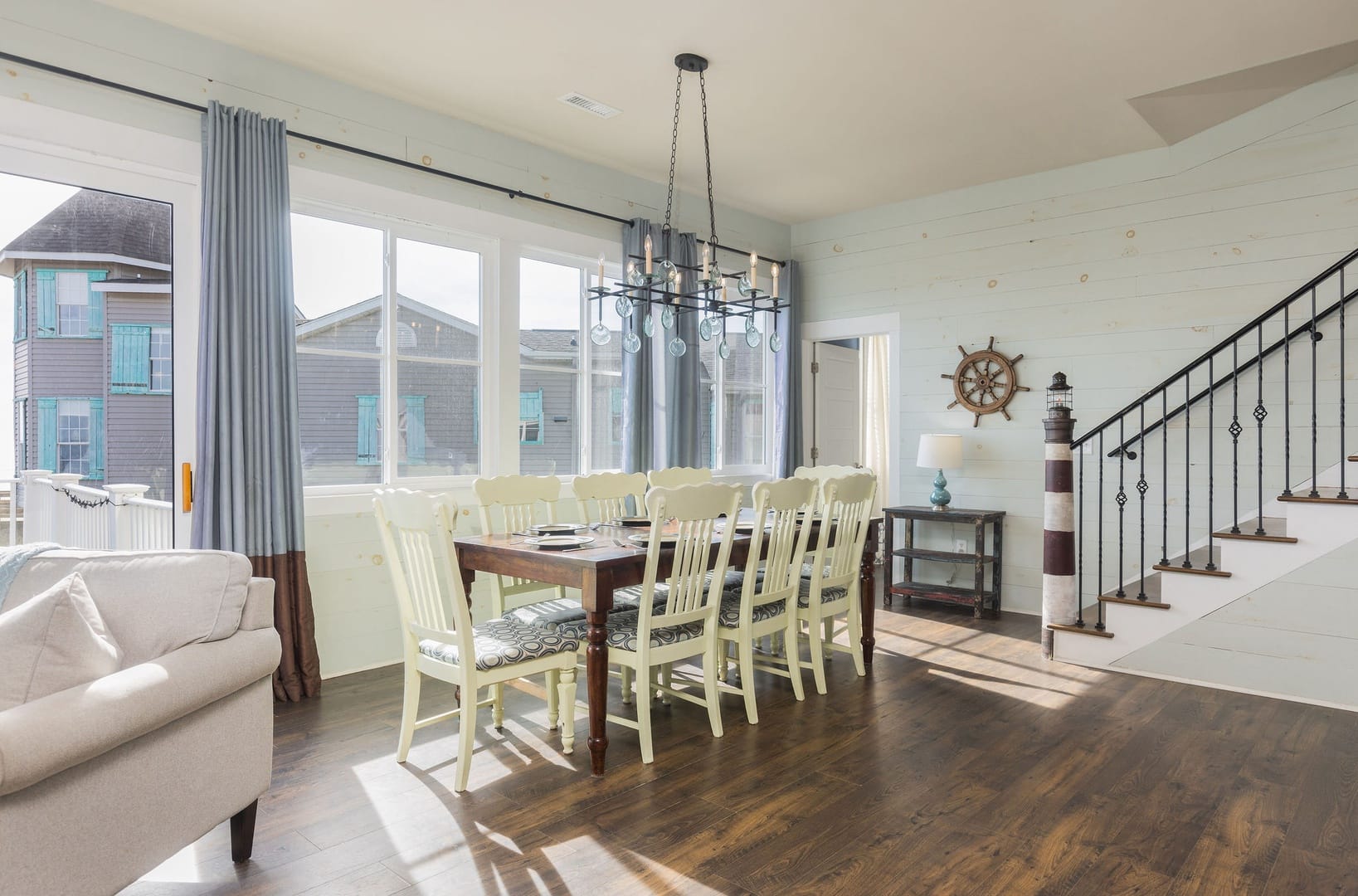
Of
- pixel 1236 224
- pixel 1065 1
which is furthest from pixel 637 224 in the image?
pixel 1236 224

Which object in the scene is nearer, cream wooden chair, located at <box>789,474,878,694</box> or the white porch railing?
the white porch railing

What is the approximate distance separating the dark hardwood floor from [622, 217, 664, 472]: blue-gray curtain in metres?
1.97

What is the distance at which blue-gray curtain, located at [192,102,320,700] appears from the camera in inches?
142

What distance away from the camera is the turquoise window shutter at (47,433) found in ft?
10.6

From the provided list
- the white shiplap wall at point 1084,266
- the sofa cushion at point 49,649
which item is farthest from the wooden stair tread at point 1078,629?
the sofa cushion at point 49,649

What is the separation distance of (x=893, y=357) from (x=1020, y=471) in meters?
1.26

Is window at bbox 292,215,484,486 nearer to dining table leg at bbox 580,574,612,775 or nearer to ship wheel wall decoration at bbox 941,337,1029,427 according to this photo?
dining table leg at bbox 580,574,612,775

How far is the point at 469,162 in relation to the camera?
185 inches

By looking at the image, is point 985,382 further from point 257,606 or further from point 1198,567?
point 257,606

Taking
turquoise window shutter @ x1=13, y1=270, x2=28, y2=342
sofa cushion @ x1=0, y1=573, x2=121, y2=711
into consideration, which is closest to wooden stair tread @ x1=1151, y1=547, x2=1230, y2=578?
sofa cushion @ x1=0, y1=573, x2=121, y2=711

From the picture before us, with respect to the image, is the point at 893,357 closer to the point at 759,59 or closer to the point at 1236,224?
the point at 1236,224

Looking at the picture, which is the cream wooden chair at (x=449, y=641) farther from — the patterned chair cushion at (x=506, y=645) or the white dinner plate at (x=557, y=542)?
the white dinner plate at (x=557, y=542)

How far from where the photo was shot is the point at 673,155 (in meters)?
5.22

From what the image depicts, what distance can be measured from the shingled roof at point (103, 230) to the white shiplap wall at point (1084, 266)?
4.16 metres
